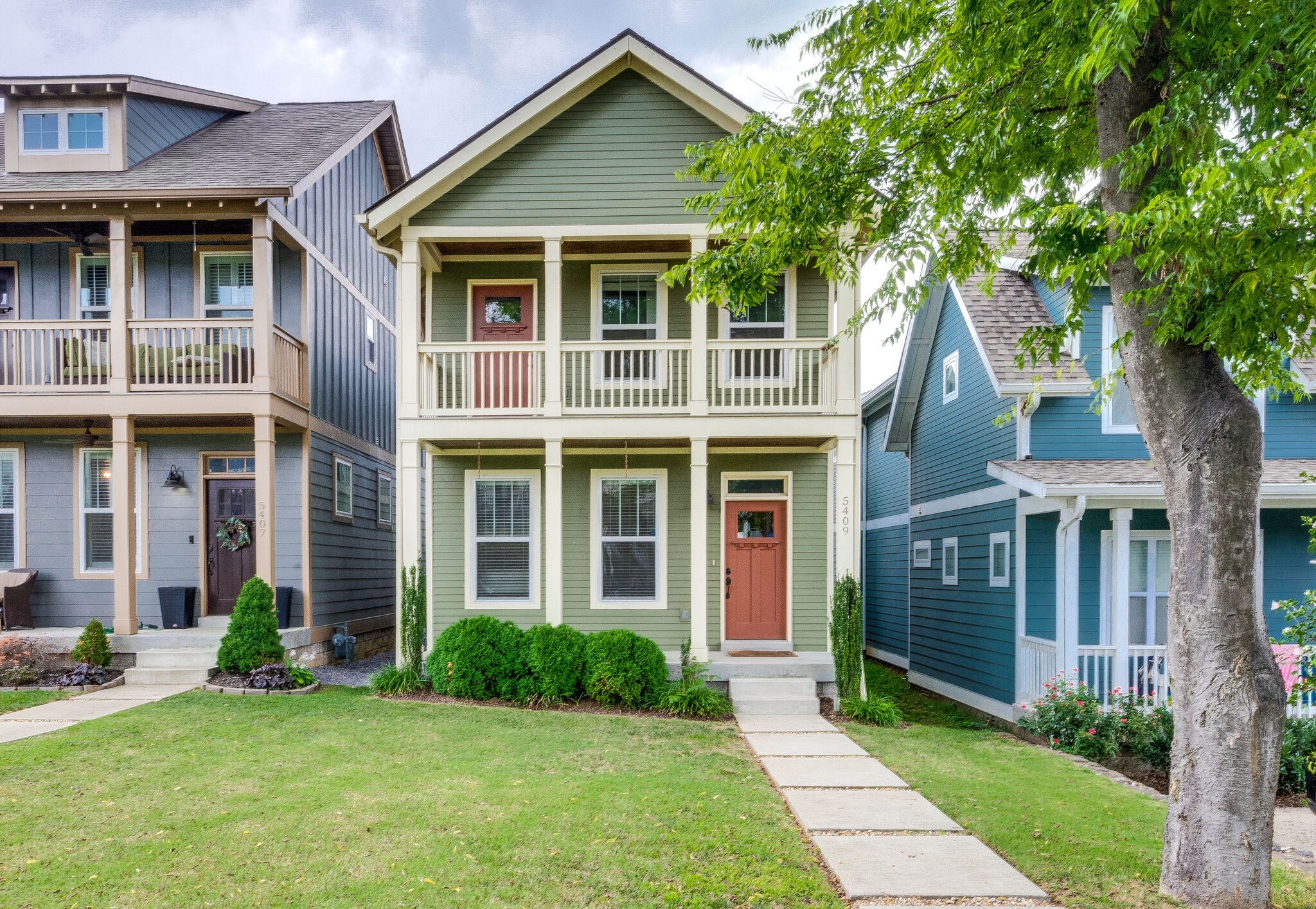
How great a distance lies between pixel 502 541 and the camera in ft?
35.1

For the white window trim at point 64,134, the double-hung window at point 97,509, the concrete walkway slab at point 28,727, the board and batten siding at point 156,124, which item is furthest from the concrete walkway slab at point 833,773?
the white window trim at point 64,134

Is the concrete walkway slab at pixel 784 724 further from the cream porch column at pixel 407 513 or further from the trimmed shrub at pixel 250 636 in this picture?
the trimmed shrub at pixel 250 636

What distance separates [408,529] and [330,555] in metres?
3.35

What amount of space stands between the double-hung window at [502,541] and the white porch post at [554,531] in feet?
3.54

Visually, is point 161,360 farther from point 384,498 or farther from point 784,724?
point 784,724

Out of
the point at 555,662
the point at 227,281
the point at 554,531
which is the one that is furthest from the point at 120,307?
the point at 555,662

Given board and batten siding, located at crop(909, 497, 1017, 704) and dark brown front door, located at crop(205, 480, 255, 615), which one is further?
dark brown front door, located at crop(205, 480, 255, 615)

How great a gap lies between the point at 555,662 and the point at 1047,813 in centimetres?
536

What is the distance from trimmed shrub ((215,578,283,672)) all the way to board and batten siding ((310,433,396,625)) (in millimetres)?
1810

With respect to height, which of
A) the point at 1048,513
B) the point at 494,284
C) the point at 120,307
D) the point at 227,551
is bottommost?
the point at 227,551

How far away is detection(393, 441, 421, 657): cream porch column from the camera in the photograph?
31.5ft

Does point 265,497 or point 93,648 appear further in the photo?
point 265,497

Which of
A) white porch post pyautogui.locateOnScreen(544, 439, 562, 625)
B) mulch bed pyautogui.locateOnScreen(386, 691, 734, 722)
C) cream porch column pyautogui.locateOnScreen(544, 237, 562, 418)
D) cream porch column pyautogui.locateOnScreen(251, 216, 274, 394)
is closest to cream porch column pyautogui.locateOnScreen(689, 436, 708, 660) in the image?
mulch bed pyautogui.locateOnScreen(386, 691, 734, 722)

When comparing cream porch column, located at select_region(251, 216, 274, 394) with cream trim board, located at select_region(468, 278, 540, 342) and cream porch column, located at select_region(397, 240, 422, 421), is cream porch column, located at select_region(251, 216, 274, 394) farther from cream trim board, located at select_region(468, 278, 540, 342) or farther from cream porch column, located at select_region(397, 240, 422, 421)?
cream trim board, located at select_region(468, 278, 540, 342)
